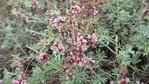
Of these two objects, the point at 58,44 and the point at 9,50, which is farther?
the point at 9,50

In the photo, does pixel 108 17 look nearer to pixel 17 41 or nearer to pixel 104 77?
pixel 104 77

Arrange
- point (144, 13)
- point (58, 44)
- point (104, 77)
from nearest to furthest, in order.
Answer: point (58, 44) → point (104, 77) → point (144, 13)

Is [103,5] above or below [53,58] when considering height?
above

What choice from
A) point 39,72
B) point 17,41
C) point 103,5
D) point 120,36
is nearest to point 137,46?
point 120,36

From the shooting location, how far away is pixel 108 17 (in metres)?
1.60

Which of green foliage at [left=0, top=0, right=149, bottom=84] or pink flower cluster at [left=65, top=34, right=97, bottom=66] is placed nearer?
pink flower cluster at [left=65, top=34, right=97, bottom=66]

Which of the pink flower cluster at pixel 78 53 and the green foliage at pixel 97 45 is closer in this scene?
the pink flower cluster at pixel 78 53

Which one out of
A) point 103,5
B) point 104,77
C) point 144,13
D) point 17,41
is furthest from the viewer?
point 17,41

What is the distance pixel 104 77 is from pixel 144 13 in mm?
383

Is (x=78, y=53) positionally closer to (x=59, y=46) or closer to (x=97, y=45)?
(x=59, y=46)

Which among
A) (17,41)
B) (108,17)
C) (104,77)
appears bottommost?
(104,77)

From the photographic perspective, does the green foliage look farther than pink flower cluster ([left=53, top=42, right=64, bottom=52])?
Yes

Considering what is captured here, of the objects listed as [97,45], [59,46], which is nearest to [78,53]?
[59,46]

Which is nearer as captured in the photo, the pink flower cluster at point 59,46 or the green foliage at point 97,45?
the pink flower cluster at point 59,46
